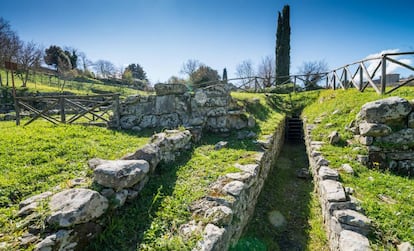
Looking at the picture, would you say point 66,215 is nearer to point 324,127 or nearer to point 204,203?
point 204,203

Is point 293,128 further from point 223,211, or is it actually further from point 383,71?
point 223,211

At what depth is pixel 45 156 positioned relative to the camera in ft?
13.9

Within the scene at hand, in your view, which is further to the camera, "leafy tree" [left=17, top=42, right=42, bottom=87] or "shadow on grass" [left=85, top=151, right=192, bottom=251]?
"leafy tree" [left=17, top=42, right=42, bottom=87]

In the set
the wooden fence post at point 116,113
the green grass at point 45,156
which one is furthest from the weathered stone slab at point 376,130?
the wooden fence post at point 116,113

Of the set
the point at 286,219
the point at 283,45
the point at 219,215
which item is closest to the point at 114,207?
the point at 219,215

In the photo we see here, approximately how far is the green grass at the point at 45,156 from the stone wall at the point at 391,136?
5505 millimetres

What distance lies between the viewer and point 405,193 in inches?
137

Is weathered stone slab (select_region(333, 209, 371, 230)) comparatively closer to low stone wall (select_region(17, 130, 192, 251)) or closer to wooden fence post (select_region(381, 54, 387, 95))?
low stone wall (select_region(17, 130, 192, 251))

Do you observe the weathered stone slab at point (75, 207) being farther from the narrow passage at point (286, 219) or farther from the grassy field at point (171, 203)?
the narrow passage at point (286, 219)

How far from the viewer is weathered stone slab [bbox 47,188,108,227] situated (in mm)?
2160

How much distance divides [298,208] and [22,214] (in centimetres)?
492

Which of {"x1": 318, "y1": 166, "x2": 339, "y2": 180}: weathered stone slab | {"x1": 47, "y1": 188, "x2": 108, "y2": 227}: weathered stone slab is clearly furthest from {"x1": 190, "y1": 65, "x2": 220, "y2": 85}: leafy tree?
{"x1": 47, "y1": 188, "x2": 108, "y2": 227}: weathered stone slab

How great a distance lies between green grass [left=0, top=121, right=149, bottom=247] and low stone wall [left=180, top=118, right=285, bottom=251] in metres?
1.82

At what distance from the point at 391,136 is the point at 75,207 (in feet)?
19.4
